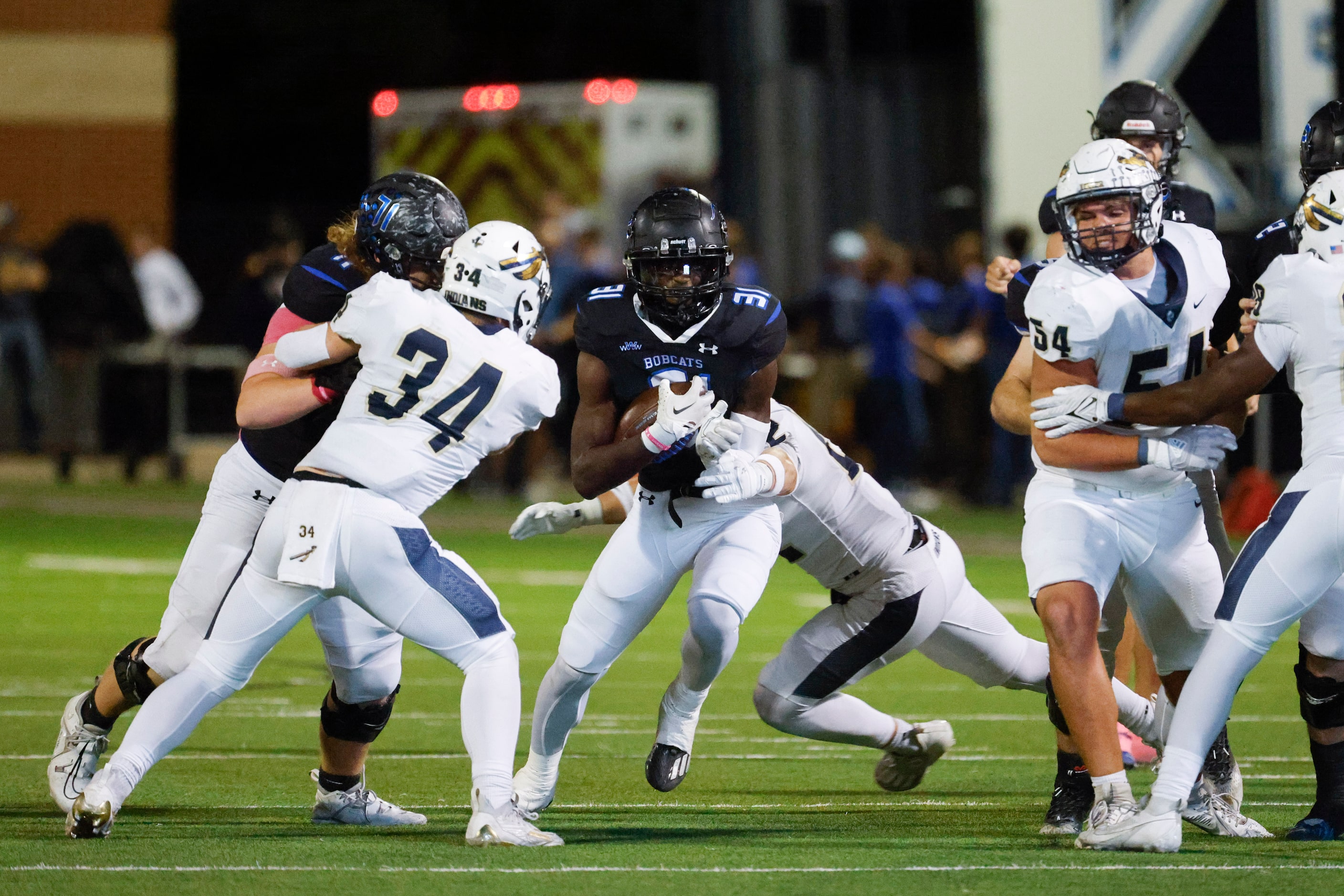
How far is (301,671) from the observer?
8797mm

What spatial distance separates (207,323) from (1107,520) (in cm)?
1592

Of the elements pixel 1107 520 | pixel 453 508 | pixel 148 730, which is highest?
pixel 1107 520

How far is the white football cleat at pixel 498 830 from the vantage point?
5.19 meters

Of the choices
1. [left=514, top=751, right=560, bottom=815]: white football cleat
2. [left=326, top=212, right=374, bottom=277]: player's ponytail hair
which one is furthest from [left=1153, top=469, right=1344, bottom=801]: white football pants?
[left=326, top=212, right=374, bottom=277]: player's ponytail hair

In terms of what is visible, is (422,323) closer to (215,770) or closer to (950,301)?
(215,770)

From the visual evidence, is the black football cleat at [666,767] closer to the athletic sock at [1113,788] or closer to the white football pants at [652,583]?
the white football pants at [652,583]

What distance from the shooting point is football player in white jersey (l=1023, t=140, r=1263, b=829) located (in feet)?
17.3

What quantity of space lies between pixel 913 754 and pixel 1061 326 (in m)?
1.55

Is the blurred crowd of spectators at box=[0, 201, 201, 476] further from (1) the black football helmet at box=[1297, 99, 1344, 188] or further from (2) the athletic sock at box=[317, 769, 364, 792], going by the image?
(1) the black football helmet at box=[1297, 99, 1344, 188]

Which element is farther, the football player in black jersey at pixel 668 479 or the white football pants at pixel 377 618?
the football player in black jersey at pixel 668 479

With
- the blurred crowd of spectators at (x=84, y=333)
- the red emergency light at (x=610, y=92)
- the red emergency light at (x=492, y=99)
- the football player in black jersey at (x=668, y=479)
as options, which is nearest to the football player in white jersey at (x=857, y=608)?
the football player in black jersey at (x=668, y=479)

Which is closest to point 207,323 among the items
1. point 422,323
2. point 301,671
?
point 301,671

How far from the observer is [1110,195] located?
5.36 metres

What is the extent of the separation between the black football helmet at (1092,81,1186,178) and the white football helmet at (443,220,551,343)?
209cm
